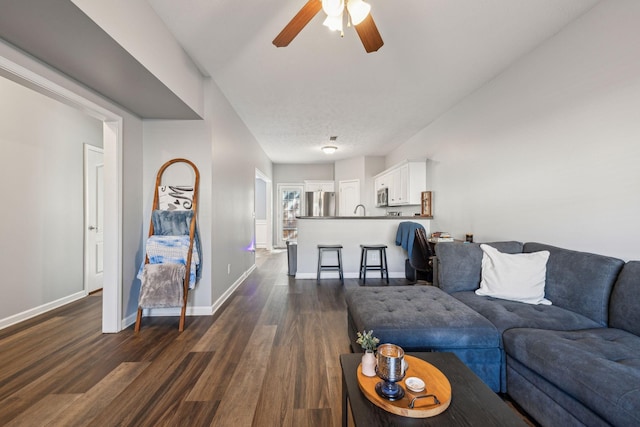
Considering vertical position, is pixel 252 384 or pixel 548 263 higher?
pixel 548 263

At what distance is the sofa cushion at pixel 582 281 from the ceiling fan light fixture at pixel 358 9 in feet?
7.24

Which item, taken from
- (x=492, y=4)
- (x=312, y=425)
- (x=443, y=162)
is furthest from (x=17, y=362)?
(x=443, y=162)

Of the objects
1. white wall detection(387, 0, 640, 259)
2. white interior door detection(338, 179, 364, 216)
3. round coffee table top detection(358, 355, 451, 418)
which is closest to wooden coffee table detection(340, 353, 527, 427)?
round coffee table top detection(358, 355, 451, 418)

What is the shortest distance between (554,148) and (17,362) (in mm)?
4751

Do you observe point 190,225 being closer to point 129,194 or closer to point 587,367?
point 129,194

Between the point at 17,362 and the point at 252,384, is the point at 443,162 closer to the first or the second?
the point at 252,384

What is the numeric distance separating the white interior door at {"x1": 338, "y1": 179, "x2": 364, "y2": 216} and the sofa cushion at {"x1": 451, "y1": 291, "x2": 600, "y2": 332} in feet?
16.6

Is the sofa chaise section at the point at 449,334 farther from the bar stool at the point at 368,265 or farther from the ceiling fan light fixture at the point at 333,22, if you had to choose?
the bar stool at the point at 368,265

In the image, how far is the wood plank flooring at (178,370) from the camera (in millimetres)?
1480

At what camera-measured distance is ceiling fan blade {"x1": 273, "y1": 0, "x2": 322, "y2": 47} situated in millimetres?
1486

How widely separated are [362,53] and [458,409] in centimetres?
273

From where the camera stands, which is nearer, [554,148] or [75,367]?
[75,367]

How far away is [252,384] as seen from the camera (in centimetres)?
174

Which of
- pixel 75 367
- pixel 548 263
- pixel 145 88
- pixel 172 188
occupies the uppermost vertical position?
pixel 145 88
